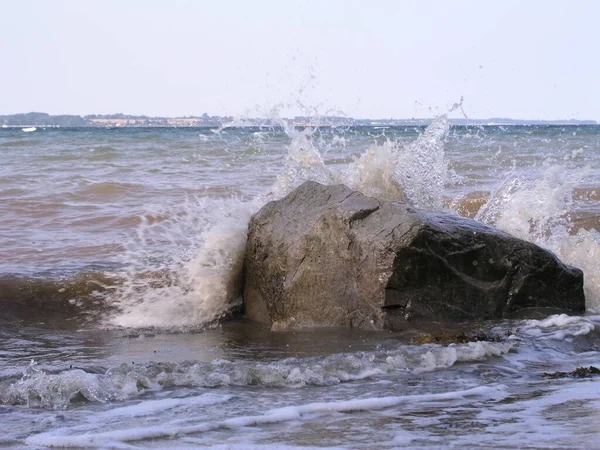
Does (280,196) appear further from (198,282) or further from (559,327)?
(559,327)

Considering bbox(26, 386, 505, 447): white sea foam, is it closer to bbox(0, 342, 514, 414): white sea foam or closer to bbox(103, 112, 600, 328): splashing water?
bbox(0, 342, 514, 414): white sea foam

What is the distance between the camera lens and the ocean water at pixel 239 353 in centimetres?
342

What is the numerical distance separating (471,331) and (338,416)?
1866mm

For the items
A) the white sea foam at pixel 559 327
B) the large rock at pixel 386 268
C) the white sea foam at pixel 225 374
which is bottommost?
the white sea foam at pixel 225 374

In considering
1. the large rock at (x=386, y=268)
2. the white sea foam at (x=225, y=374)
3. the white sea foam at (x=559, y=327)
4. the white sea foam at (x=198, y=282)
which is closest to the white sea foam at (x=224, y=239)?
the white sea foam at (x=198, y=282)

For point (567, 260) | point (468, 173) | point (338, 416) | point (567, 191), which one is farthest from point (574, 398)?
point (468, 173)

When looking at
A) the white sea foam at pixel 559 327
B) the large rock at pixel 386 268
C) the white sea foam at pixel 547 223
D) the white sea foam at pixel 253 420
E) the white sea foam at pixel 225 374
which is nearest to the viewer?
the white sea foam at pixel 253 420

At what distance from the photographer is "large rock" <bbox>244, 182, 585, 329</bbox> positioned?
5.37 metres

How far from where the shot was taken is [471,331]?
5.27 meters

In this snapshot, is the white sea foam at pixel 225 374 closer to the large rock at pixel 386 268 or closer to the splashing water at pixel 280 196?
the large rock at pixel 386 268

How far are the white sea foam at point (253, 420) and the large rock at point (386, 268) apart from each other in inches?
53.0

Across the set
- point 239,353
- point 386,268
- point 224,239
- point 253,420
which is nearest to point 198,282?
point 224,239

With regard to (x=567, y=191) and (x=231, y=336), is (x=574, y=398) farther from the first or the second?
(x=567, y=191)

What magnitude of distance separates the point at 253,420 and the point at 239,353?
1.47 m
